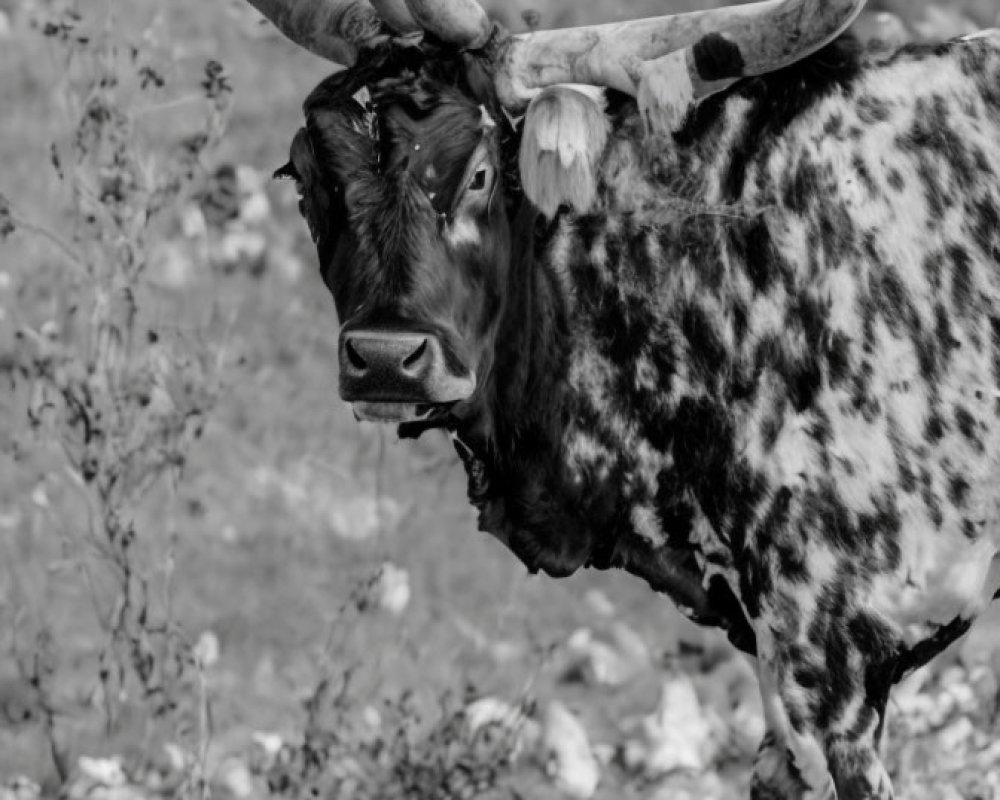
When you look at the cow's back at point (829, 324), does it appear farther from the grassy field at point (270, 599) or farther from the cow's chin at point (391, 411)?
the grassy field at point (270, 599)

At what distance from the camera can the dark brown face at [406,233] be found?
4.75 metres

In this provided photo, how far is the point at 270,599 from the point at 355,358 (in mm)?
2959

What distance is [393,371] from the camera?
15.5ft

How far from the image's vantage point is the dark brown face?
15.6 ft

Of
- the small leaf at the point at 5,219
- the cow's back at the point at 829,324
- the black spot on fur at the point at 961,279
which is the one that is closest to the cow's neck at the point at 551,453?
the cow's back at the point at 829,324

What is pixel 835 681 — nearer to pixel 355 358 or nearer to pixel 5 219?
pixel 355 358

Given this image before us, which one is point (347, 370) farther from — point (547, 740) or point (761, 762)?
point (547, 740)

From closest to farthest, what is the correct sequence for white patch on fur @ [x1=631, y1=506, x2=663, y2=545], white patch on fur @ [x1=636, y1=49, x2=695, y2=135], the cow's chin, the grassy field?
the cow's chin → white patch on fur @ [x1=636, y1=49, x2=695, y2=135] → white patch on fur @ [x1=631, y1=506, x2=663, y2=545] → the grassy field

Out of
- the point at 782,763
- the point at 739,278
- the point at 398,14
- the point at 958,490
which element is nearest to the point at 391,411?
the point at 739,278

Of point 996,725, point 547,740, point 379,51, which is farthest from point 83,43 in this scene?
point 996,725

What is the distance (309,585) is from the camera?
25.1 ft

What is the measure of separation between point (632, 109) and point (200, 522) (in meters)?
3.13

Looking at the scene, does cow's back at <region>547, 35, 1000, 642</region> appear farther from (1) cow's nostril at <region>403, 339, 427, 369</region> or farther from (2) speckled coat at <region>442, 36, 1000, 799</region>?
(1) cow's nostril at <region>403, 339, 427, 369</region>

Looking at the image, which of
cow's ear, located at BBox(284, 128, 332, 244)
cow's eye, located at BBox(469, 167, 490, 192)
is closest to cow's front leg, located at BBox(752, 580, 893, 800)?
cow's eye, located at BBox(469, 167, 490, 192)
